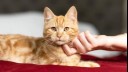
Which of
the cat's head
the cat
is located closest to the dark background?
the cat

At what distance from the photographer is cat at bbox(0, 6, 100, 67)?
108 centimetres

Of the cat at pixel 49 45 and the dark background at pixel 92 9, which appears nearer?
the cat at pixel 49 45

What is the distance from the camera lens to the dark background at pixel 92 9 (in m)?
2.56

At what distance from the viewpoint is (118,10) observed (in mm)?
2588

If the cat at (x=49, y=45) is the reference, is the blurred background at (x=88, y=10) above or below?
above

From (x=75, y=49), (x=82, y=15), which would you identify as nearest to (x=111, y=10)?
(x=82, y=15)

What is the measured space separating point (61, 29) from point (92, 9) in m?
1.56

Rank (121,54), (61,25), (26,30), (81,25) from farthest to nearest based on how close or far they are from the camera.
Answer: (81,25) → (26,30) → (121,54) → (61,25)

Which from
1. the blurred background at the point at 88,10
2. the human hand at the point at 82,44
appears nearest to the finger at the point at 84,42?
the human hand at the point at 82,44

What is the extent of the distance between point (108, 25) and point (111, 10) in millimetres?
135

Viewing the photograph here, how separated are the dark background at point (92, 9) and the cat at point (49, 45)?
52.0 inches

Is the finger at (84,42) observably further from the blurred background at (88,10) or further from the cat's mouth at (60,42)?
the blurred background at (88,10)

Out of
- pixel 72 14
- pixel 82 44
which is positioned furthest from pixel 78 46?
pixel 72 14

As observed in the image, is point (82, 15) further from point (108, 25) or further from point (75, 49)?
point (75, 49)
